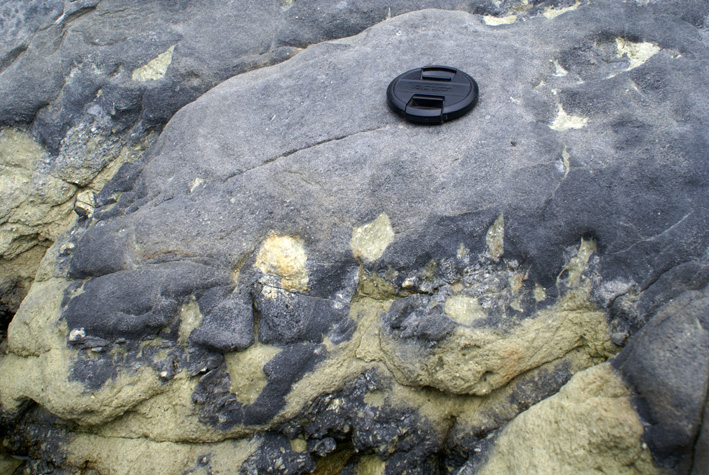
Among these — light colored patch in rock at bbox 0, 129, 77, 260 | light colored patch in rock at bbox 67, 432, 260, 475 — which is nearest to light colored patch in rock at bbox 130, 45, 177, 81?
light colored patch in rock at bbox 0, 129, 77, 260

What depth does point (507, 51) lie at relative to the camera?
8.16ft

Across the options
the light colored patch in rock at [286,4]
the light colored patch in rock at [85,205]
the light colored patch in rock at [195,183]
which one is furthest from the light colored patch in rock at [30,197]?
the light colored patch in rock at [286,4]

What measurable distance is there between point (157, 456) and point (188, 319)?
1.63ft

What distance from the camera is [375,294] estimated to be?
205 centimetres

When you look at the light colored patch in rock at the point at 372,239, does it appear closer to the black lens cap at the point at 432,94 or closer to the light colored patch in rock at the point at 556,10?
the black lens cap at the point at 432,94

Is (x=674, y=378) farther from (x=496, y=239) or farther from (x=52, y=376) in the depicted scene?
(x=52, y=376)

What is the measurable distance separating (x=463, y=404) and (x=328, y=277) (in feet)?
2.19

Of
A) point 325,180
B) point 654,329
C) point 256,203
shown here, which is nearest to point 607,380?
point 654,329

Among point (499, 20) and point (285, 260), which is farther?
point (499, 20)

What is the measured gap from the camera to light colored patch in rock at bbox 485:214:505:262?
196 cm

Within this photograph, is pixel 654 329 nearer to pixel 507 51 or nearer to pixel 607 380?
pixel 607 380

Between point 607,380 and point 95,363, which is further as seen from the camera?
point 95,363

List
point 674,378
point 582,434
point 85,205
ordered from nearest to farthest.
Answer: point 674,378
point 582,434
point 85,205

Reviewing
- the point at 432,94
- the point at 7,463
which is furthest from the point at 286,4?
the point at 7,463
